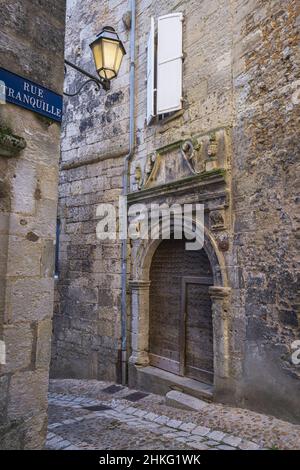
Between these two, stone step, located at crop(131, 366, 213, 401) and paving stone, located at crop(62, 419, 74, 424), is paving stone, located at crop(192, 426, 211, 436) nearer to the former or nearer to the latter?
stone step, located at crop(131, 366, 213, 401)

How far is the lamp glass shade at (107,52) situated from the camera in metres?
4.03

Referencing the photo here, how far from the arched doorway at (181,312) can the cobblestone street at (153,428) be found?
71 cm

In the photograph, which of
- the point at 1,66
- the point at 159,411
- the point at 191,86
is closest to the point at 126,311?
the point at 159,411

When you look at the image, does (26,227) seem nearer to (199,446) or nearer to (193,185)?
(199,446)

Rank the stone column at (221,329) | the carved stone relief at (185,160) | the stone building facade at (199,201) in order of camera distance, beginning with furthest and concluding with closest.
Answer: the carved stone relief at (185,160), the stone column at (221,329), the stone building facade at (199,201)

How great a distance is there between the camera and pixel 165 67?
5.85m

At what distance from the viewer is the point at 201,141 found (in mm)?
5176

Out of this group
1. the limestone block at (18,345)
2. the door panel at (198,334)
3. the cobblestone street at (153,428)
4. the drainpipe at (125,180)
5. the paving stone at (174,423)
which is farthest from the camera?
the drainpipe at (125,180)

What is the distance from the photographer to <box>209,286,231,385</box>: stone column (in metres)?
4.54

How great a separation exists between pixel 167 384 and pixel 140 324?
3.41ft

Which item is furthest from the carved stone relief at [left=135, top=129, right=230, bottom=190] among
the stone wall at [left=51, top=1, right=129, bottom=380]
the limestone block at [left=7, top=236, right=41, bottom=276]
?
the limestone block at [left=7, top=236, right=41, bottom=276]

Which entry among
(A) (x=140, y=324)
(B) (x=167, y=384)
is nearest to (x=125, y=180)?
(A) (x=140, y=324)

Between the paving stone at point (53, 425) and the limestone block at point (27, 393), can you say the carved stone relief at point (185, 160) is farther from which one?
the paving stone at point (53, 425)

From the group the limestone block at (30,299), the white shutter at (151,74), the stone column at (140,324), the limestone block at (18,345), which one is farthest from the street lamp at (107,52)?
the stone column at (140,324)
